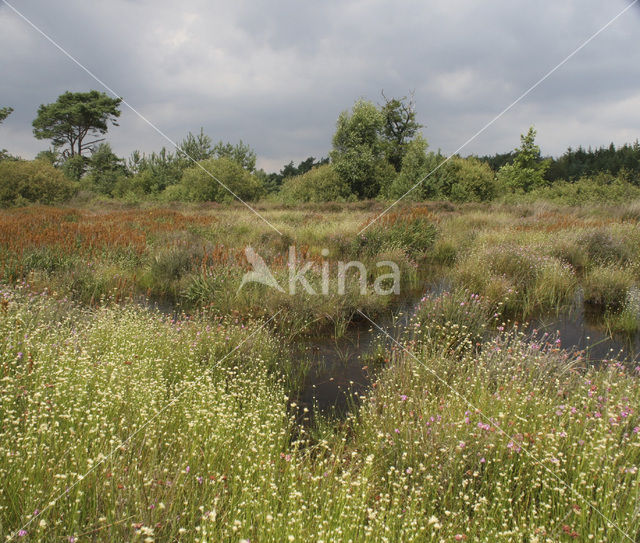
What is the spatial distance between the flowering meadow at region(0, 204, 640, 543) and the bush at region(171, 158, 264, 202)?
20361 mm

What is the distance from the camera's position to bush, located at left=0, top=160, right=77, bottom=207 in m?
16.5

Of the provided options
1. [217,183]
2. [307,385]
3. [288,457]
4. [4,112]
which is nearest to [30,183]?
[4,112]

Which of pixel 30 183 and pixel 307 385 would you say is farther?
pixel 30 183

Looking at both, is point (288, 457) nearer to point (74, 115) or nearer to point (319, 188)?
point (74, 115)

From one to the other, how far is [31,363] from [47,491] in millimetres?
1518

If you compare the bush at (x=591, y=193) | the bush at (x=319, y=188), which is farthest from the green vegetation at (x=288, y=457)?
the bush at (x=319, y=188)

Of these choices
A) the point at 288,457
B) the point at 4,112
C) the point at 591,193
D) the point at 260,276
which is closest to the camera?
the point at 288,457

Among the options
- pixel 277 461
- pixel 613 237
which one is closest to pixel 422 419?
pixel 277 461

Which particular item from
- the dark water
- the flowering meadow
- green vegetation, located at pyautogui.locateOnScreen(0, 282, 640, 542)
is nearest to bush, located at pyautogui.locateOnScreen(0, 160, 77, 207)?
the flowering meadow

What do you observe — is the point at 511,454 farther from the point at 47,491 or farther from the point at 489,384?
the point at 47,491

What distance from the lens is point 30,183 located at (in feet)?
55.8

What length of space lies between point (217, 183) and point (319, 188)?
7.38m

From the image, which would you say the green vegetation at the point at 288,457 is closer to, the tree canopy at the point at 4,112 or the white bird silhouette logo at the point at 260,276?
the white bird silhouette logo at the point at 260,276

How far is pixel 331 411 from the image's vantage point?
3.90 meters
